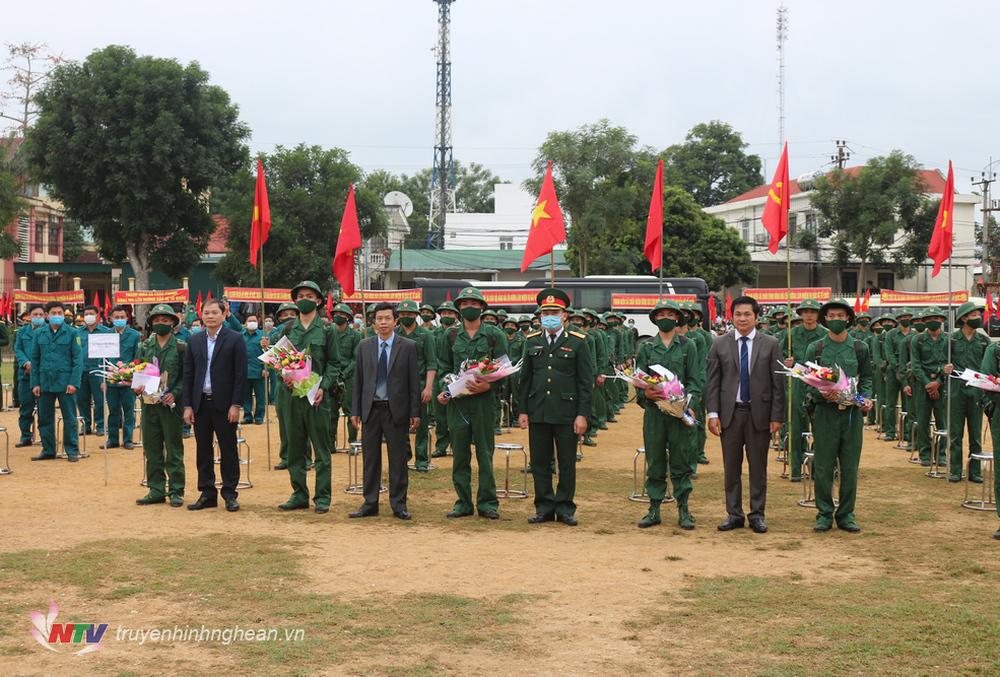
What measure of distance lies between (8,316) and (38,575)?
30415 millimetres

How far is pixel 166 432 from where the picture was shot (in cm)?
1068

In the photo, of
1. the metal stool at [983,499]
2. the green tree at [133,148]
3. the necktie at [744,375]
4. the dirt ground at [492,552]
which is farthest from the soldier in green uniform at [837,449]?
the green tree at [133,148]

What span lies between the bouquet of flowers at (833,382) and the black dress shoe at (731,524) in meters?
1.43

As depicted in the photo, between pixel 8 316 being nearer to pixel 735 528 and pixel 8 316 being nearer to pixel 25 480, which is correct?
pixel 25 480

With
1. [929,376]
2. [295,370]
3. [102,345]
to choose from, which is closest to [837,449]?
[929,376]

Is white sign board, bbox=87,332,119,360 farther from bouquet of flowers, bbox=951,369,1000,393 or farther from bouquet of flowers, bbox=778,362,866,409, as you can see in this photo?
bouquet of flowers, bbox=951,369,1000,393

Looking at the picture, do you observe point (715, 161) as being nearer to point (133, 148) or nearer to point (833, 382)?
point (133, 148)

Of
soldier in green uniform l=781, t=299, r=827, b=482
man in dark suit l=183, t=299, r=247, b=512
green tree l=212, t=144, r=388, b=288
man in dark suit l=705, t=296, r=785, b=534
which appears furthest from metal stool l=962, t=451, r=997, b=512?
green tree l=212, t=144, r=388, b=288

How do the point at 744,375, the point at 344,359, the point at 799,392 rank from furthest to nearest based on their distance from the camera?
the point at 344,359 → the point at 799,392 → the point at 744,375

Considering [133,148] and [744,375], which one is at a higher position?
[133,148]

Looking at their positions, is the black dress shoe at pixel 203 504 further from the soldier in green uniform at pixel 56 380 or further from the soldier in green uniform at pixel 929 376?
the soldier in green uniform at pixel 929 376

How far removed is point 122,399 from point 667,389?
9.38 metres

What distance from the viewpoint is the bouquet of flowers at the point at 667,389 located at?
9.39 m

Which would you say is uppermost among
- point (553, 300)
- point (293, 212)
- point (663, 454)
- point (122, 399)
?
point (293, 212)
